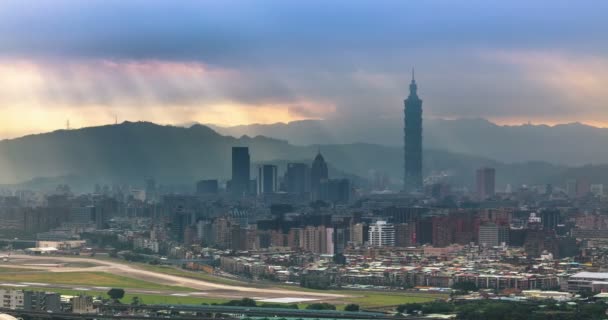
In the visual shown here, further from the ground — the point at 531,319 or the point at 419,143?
the point at 419,143

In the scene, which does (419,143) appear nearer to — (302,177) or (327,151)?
(327,151)

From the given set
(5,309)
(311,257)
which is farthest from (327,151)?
(5,309)

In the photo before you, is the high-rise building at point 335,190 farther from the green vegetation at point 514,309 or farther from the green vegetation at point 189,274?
the green vegetation at point 514,309

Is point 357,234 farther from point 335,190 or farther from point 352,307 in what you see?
point 335,190

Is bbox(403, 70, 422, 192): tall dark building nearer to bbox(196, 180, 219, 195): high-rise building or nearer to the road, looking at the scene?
bbox(196, 180, 219, 195): high-rise building

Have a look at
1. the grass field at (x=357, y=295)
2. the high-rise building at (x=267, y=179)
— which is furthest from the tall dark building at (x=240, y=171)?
the grass field at (x=357, y=295)
